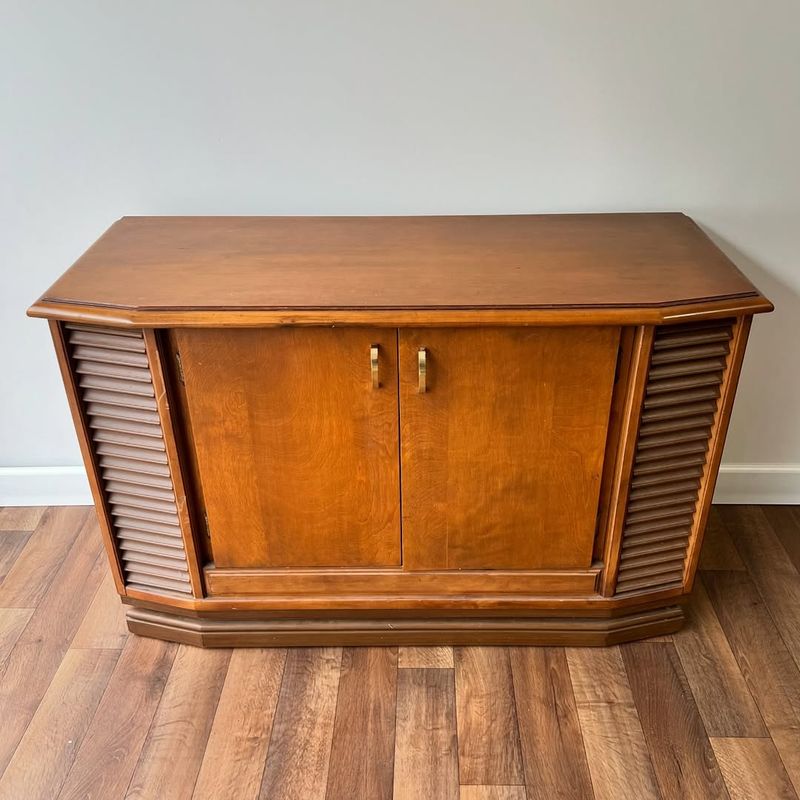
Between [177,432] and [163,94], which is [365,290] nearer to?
[177,432]

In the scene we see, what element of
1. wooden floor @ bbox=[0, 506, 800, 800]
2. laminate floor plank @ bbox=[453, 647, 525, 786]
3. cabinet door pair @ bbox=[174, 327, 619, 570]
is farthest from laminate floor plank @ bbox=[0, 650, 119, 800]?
laminate floor plank @ bbox=[453, 647, 525, 786]

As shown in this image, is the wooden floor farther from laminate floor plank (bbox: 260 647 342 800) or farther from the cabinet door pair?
the cabinet door pair

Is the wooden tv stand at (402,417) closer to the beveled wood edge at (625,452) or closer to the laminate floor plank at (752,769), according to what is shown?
the beveled wood edge at (625,452)

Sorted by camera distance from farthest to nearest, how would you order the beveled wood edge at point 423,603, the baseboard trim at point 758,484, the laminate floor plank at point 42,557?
1. the baseboard trim at point 758,484
2. the laminate floor plank at point 42,557
3. the beveled wood edge at point 423,603

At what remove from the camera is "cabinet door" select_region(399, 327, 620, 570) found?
1.31 metres

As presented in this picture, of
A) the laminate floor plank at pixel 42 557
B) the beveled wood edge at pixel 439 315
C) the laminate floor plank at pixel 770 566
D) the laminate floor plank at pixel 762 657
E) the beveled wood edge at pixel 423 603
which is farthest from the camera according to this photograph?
the laminate floor plank at pixel 42 557

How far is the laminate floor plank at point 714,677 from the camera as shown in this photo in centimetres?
147

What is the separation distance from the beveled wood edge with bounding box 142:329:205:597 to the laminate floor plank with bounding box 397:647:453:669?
0.42 meters

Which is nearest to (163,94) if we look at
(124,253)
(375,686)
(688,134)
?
(124,253)

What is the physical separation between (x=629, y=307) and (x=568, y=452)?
29cm

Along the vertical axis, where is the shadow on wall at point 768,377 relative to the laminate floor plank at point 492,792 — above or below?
above

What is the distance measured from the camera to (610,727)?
1463 millimetres

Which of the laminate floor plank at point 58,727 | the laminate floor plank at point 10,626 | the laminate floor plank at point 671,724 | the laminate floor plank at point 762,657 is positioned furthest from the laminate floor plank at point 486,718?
the laminate floor plank at point 10,626

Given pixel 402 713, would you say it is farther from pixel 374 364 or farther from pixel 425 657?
pixel 374 364
